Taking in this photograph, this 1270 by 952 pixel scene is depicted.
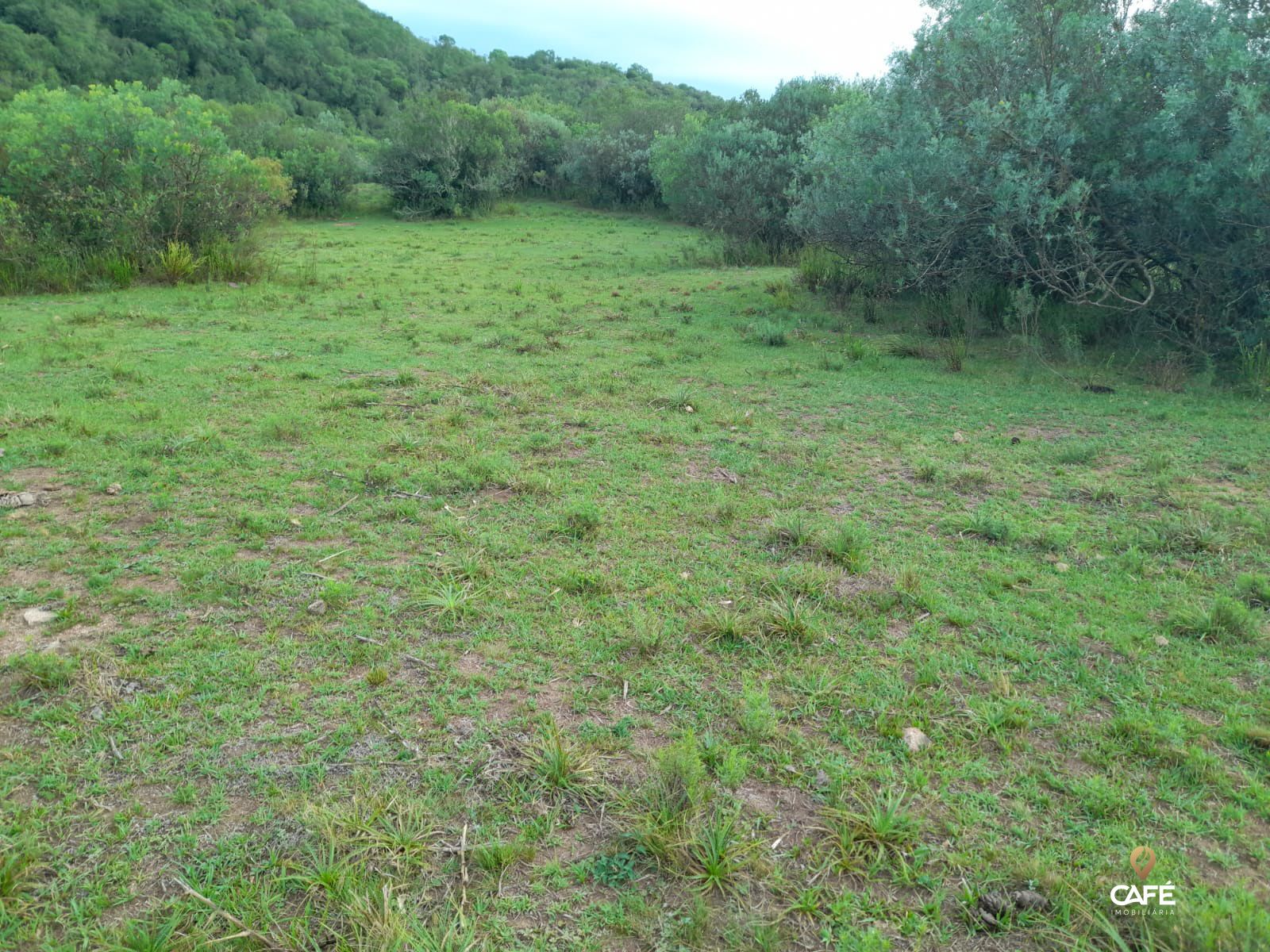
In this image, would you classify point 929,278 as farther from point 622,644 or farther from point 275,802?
point 275,802

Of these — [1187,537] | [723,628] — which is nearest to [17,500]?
[723,628]

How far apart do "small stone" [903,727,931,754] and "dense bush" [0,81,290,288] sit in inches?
496

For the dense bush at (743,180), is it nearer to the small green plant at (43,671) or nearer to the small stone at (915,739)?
the small stone at (915,739)

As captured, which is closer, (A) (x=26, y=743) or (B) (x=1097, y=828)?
(B) (x=1097, y=828)

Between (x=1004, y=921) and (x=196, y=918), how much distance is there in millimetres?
2033

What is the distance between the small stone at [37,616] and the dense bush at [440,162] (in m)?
24.4

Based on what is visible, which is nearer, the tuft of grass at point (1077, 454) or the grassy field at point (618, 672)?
the grassy field at point (618, 672)

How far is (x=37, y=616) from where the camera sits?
125 inches

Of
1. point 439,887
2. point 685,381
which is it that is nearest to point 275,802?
point 439,887

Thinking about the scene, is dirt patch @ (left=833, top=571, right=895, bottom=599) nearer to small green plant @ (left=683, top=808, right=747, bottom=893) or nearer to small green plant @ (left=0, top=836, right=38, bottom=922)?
small green plant @ (left=683, top=808, right=747, bottom=893)

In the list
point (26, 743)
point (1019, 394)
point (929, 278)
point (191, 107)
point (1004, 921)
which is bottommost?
point (26, 743)

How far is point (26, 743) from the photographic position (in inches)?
98.3

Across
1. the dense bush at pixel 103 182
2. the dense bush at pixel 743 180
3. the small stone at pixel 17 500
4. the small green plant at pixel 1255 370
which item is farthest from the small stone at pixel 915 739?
the dense bush at pixel 743 180

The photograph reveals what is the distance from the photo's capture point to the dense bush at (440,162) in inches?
1001
